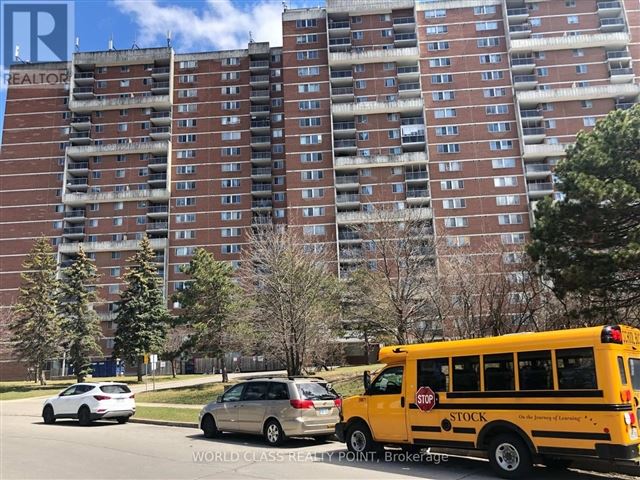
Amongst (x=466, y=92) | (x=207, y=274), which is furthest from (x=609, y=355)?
(x=466, y=92)

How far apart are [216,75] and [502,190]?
4599cm

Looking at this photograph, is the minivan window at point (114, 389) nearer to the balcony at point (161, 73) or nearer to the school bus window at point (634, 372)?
the school bus window at point (634, 372)

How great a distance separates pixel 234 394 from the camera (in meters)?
14.5

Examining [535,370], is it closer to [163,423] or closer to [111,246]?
[163,423]

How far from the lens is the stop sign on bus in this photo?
10.3 meters

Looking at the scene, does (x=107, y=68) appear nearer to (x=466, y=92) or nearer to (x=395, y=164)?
(x=395, y=164)

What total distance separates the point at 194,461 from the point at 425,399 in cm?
500

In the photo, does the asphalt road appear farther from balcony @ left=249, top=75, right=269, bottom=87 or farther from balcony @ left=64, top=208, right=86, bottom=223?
balcony @ left=249, top=75, right=269, bottom=87

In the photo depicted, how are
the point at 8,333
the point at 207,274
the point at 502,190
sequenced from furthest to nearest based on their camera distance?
the point at 502,190 → the point at 8,333 → the point at 207,274

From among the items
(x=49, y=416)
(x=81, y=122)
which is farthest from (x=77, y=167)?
(x=49, y=416)

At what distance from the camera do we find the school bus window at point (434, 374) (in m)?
10.3

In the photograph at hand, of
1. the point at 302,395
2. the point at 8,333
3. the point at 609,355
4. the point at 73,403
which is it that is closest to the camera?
the point at 609,355

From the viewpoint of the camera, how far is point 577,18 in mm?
70625

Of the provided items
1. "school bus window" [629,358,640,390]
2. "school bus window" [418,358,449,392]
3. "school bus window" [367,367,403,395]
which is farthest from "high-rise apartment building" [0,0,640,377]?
"school bus window" [629,358,640,390]
